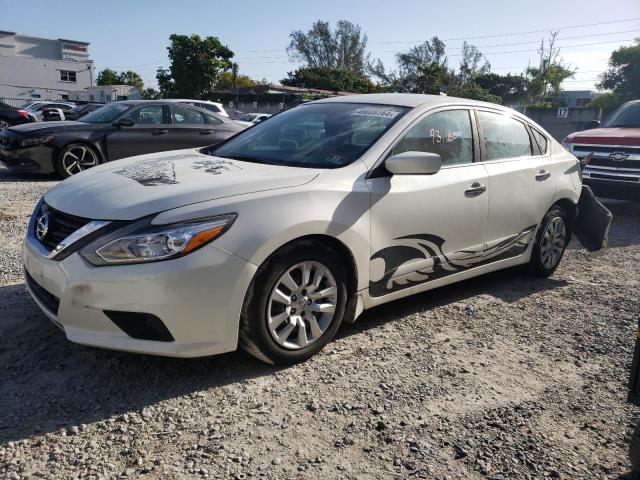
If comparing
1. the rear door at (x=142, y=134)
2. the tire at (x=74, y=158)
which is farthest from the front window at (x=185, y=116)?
the tire at (x=74, y=158)

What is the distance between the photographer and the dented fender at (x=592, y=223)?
5266mm

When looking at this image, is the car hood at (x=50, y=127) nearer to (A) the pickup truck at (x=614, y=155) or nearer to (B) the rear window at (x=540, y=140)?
(B) the rear window at (x=540, y=140)

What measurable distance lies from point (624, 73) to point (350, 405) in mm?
54973

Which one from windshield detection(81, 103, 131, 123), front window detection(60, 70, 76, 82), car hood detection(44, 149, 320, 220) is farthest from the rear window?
front window detection(60, 70, 76, 82)

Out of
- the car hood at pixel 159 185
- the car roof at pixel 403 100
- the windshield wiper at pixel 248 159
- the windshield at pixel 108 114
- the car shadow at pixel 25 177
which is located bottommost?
the car shadow at pixel 25 177

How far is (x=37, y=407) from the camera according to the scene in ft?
9.02

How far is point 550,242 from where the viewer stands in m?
5.16

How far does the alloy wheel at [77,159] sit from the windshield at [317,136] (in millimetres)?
5919

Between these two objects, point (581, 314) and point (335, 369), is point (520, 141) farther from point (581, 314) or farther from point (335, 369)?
point (335, 369)

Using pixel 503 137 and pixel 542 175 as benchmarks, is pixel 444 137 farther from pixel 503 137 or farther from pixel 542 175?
pixel 542 175

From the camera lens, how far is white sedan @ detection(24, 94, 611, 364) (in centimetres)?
279

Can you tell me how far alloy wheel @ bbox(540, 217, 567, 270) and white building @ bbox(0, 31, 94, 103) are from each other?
6860cm

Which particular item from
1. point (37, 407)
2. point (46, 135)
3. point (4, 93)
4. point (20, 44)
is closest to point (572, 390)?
point (37, 407)

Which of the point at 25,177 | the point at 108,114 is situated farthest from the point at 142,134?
the point at 25,177
